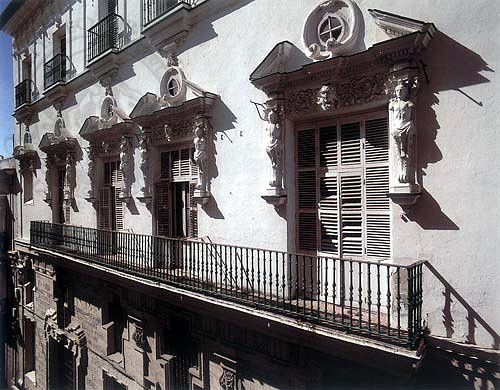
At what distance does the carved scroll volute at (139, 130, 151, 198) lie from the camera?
7.95 metres

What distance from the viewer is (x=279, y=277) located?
18.1 feet

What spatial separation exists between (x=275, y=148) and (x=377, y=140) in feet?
5.40

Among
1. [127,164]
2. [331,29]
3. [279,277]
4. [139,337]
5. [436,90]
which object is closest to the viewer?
[436,90]

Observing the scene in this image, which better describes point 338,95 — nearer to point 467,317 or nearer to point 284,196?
point 284,196

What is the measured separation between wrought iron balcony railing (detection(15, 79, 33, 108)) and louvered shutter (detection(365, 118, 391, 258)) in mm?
16538

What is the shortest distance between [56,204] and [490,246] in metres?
14.1

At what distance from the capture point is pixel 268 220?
5.69 metres

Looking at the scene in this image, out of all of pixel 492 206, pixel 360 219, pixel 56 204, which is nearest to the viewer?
pixel 492 206

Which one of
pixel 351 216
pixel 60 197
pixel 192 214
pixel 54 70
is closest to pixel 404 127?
pixel 351 216

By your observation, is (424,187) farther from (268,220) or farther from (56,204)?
(56,204)

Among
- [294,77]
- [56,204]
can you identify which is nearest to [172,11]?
[294,77]

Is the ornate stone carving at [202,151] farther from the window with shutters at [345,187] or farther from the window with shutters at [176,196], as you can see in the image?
the window with shutters at [345,187]

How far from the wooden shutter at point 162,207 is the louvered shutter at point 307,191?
149 inches

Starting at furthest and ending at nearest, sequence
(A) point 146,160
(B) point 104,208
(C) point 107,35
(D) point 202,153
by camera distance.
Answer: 1. (B) point 104,208
2. (C) point 107,35
3. (A) point 146,160
4. (D) point 202,153
